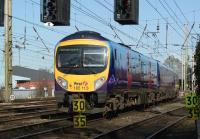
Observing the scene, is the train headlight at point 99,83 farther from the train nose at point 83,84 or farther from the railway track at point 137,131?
the railway track at point 137,131

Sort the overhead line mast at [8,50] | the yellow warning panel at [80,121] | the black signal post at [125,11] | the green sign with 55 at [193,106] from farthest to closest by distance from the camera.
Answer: the overhead line mast at [8,50], the black signal post at [125,11], the green sign with 55 at [193,106], the yellow warning panel at [80,121]

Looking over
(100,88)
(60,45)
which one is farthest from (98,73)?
(60,45)

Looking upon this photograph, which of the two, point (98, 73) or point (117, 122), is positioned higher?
point (98, 73)

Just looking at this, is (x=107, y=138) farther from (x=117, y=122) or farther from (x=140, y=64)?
(x=140, y=64)

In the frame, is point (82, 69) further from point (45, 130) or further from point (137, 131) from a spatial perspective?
point (45, 130)

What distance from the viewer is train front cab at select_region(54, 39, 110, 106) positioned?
67.7 feet

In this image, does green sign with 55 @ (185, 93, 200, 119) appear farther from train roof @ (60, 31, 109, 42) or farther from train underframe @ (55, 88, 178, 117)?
train roof @ (60, 31, 109, 42)

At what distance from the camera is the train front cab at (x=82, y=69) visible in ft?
67.7

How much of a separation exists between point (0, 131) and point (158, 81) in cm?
2264

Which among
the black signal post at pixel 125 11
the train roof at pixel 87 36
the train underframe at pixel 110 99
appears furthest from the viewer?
the train roof at pixel 87 36

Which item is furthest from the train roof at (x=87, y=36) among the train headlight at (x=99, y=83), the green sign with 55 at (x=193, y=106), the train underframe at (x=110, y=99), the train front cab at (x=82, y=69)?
the green sign with 55 at (x=193, y=106)

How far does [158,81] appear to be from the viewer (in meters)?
37.4

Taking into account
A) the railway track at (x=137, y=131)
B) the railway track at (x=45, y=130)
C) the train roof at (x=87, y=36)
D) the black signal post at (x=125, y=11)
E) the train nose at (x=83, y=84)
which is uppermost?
the black signal post at (x=125, y=11)

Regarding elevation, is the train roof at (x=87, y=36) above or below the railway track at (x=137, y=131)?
above
